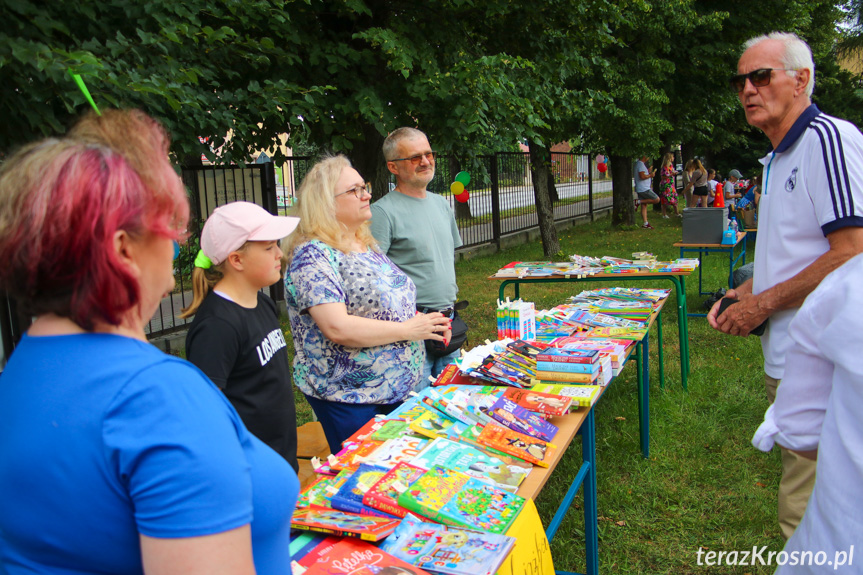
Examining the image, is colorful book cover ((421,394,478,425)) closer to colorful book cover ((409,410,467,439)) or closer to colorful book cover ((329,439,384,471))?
colorful book cover ((409,410,467,439))

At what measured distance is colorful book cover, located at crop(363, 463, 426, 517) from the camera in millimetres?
1674

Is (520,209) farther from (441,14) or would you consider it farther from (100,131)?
(100,131)

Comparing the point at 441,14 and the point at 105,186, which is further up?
the point at 441,14

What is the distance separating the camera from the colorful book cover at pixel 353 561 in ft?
4.63

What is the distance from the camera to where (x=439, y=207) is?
3.58 m

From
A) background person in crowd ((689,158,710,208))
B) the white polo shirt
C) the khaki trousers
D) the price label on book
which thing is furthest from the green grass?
background person in crowd ((689,158,710,208))

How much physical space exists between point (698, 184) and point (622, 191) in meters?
2.27

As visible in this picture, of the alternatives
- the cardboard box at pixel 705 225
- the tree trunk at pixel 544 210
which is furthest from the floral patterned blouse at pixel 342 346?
the tree trunk at pixel 544 210

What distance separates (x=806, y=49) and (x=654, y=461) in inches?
101

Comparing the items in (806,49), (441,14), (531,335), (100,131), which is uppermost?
(441,14)

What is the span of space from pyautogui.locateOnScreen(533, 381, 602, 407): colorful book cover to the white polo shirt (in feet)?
2.23

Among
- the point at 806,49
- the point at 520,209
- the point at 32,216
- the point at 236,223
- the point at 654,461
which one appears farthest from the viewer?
the point at 520,209

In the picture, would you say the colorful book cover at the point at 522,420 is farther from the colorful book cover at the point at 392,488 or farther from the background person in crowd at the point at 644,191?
the background person in crowd at the point at 644,191

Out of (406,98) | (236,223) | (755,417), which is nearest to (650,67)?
(406,98)
